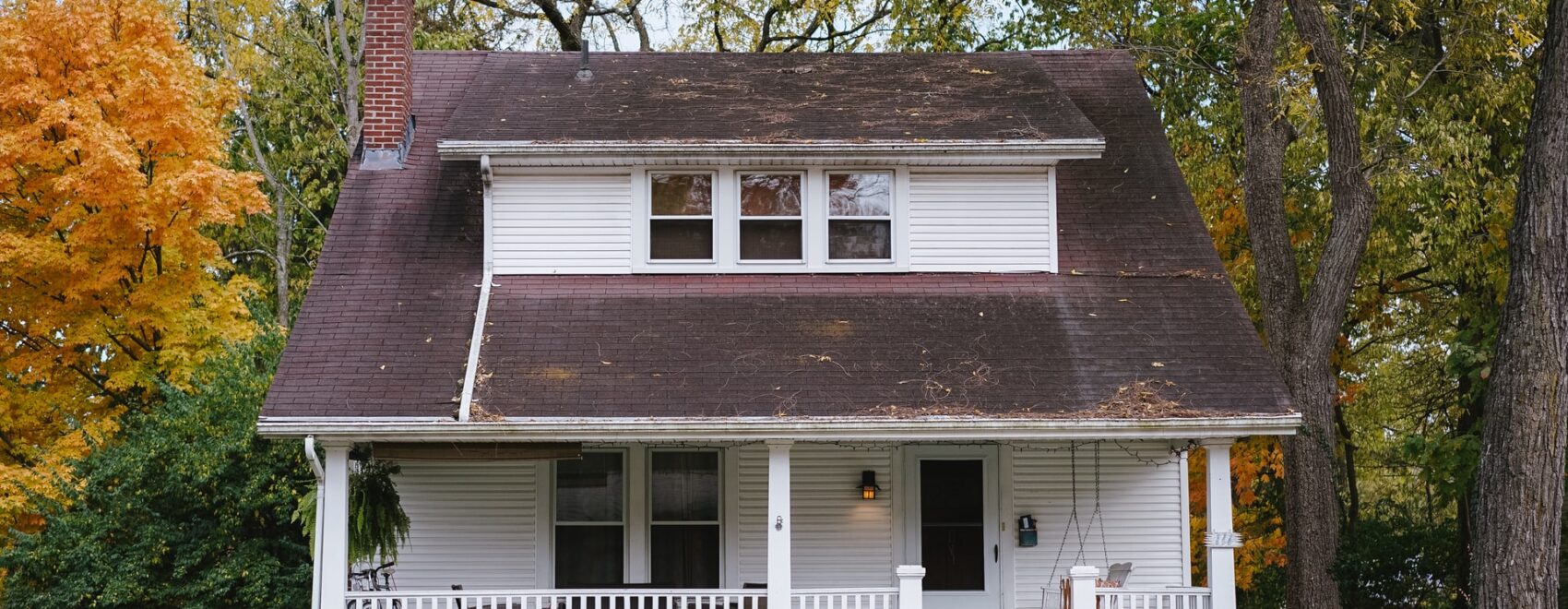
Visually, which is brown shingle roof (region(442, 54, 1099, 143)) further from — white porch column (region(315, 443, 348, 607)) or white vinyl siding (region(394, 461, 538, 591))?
white porch column (region(315, 443, 348, 607))

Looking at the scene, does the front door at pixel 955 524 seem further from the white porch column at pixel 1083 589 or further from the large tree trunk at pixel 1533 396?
the large tree trunk at pixel 1533 396

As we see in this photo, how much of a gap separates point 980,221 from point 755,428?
4072mm

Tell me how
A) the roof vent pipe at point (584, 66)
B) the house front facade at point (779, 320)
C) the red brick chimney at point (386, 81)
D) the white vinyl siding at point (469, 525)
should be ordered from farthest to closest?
the roof vent pipe at point (584, 66) < the red brick chimney at point (386, 81) < the white vinyl siding at point (469, 525) < the house front facade at point (779, 320)

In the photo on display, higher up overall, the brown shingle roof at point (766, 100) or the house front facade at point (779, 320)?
the brown shingle roof at point (766, 100)

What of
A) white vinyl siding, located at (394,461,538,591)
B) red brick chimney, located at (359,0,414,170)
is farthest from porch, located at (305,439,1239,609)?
red brick chimney, located at (359,0,414,170)

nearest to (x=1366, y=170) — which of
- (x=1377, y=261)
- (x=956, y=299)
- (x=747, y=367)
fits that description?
(x=1377, y=261)

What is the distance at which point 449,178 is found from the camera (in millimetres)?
15914

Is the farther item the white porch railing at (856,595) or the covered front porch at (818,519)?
the covered front porch at (818,519)

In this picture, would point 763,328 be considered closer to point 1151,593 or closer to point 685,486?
point 685,486

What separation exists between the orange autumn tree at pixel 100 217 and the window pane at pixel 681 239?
20.7 ft

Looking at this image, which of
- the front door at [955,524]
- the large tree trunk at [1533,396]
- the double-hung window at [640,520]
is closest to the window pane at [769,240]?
the double-hung window at [640,520]

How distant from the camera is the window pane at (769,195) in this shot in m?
14.8

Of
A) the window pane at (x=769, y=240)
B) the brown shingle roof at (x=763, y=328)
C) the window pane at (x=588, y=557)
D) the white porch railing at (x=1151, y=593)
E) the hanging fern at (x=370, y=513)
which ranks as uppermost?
the window pane at (x=769, y=240)

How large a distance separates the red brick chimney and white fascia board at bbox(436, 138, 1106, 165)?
7.45ft
